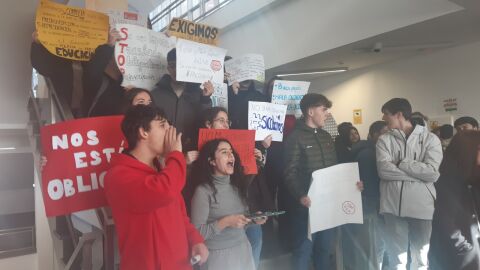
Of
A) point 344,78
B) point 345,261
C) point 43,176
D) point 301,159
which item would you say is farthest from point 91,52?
point 344,78

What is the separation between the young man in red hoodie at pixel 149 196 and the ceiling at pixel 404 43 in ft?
11.0

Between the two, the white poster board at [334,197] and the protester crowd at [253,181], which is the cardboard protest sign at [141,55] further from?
the white poster board at [334,197]

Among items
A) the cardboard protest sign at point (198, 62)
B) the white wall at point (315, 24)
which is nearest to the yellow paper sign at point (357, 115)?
the white wall at point (315, 24)

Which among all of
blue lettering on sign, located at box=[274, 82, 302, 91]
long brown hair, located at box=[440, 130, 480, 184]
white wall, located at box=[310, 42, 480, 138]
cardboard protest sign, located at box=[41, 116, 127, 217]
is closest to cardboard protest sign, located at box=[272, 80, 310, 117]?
blue lettering on sign, located at box=[274, 82, 302, 91]

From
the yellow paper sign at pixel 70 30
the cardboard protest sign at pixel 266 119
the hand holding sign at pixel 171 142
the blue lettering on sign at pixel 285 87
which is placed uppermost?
the yellow paper sign at pixel 70 30

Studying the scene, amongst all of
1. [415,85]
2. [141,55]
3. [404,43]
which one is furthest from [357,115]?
[141,55]

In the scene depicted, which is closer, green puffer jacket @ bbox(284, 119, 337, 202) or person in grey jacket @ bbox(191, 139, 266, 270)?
person in grey jacket @ bbox(191, 139, 266, 270)

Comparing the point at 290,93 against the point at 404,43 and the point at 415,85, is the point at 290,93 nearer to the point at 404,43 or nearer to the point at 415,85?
the point at 404,43

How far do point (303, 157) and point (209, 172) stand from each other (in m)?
0.80

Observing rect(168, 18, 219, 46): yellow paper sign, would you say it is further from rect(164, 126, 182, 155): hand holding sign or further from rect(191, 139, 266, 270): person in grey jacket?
rect(164, 126, 182, 155): hand holding sign

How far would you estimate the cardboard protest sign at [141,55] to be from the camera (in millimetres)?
2195

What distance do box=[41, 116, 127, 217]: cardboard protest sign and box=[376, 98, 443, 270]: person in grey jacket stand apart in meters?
1.82

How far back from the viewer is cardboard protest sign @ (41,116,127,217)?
1552mm

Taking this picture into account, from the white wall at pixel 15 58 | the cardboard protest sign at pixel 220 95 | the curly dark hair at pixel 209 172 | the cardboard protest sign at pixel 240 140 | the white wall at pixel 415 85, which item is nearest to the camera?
the curly dark hair at pixel 209 172
